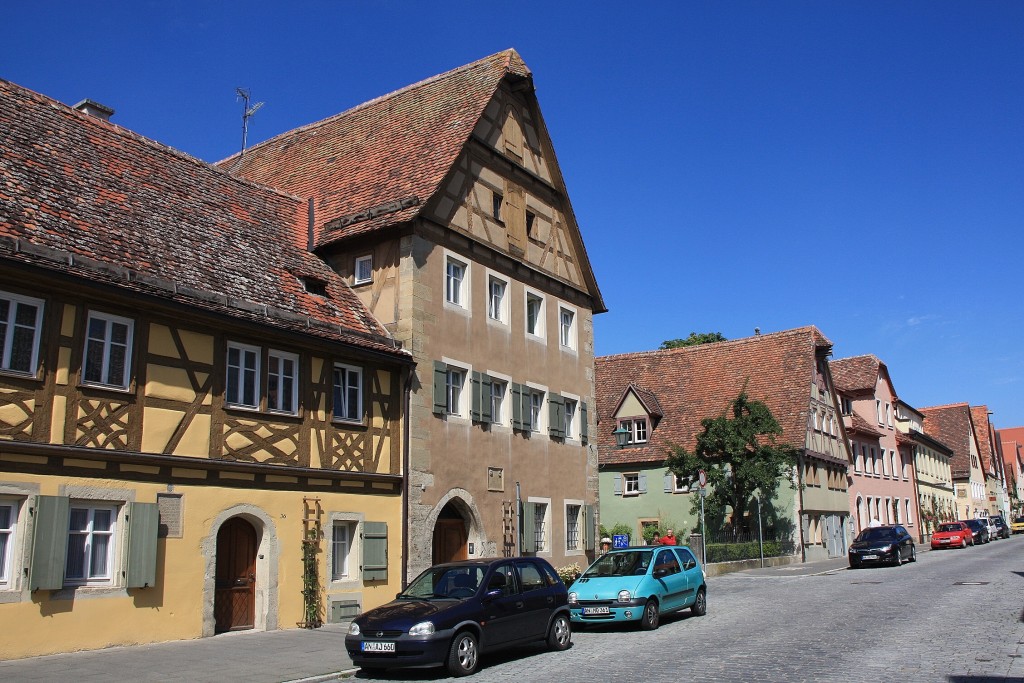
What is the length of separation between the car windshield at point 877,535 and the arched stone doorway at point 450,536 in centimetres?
1982

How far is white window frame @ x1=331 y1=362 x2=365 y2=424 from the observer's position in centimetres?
1928

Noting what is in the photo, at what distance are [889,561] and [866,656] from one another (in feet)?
79.0

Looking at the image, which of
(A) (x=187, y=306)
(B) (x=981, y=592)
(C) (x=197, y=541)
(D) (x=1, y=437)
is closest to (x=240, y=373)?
(A) (x=187, y=306)

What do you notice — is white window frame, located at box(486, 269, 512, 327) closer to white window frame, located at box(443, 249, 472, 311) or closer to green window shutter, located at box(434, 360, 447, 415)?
white window frame, located at box(443, 249, 472, 311)

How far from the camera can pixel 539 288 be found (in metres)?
26.0

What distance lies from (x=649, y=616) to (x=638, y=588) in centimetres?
54

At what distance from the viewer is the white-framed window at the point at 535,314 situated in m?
25.9

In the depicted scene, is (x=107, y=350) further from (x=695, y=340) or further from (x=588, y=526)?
(x=695, y=340)

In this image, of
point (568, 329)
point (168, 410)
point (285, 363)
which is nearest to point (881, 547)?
point (568, 329)

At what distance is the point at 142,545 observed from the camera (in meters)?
15.1

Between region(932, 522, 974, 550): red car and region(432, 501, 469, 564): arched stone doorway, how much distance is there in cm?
3825

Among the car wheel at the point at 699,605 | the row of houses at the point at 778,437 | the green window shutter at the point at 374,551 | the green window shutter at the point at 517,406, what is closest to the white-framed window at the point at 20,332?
the green window shutter at the point at 374,551

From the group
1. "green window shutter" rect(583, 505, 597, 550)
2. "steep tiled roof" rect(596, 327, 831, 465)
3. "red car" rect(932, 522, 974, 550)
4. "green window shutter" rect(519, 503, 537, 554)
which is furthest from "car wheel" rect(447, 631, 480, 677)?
"red car" rect(932, 522, 974, 550)

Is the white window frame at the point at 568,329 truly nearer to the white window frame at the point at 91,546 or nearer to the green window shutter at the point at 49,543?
the white window frame at the point at 91,546
